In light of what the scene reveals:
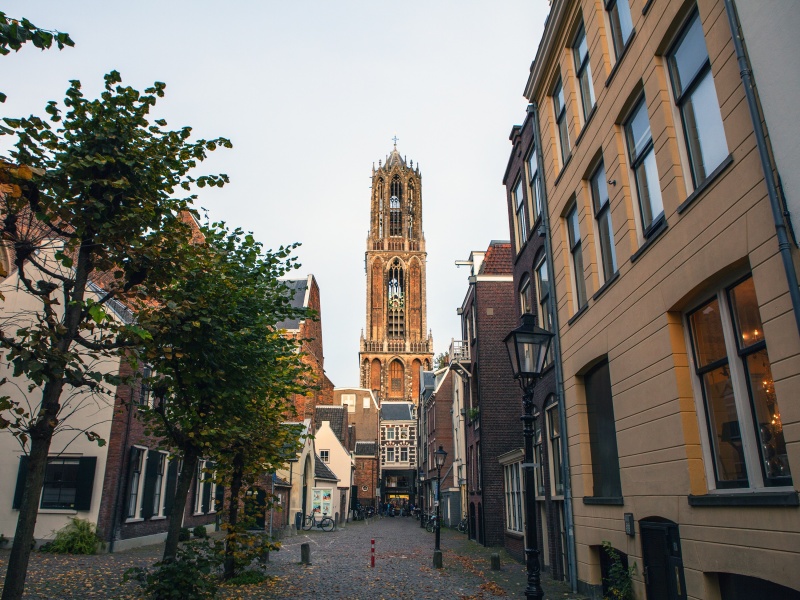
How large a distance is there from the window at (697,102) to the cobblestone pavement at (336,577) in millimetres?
7915

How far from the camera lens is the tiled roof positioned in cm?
2344

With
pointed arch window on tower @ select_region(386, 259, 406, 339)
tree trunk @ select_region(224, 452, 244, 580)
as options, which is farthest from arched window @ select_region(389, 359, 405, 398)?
tree trunk @ select_region(224, 452, 244, 580)

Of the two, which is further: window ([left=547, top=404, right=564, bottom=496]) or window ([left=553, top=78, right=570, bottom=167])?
window ([left=547, top=404, right=564, bottom=496])

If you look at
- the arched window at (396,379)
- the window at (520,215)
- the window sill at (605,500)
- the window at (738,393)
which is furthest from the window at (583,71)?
the arched window at (396,379)

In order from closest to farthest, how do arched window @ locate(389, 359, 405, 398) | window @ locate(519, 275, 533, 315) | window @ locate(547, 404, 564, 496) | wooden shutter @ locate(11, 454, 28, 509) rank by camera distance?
window @ locate(547, 404, 564, 496), window @ locate(519, 275, 533, 315), wooden shutter @ locate(11, 454, 28, 509), arched window @ locate(389, 359, 405, 398)

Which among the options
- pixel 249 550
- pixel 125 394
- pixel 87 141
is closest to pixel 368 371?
pixel 125 394

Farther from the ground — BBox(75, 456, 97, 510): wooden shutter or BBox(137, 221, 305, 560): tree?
BBox(137, 221, 305, 560): tree

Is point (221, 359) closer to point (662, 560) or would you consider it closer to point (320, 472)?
point (662, 560)

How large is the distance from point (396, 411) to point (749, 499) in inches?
2823

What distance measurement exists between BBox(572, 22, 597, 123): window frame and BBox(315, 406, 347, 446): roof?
42.7 meters

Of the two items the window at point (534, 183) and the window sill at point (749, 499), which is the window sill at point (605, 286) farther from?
the window at point (534, 183)

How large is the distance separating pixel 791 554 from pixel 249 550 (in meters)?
10.6

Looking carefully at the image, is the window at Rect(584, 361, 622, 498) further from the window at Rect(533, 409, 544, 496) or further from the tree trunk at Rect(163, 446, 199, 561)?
the tree trunk at Rect(163, 446, 199, 561)

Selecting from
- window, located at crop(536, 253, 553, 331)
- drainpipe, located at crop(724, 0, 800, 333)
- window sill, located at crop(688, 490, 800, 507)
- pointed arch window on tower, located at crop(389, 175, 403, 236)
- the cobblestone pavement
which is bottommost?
the cobblestone pavement
